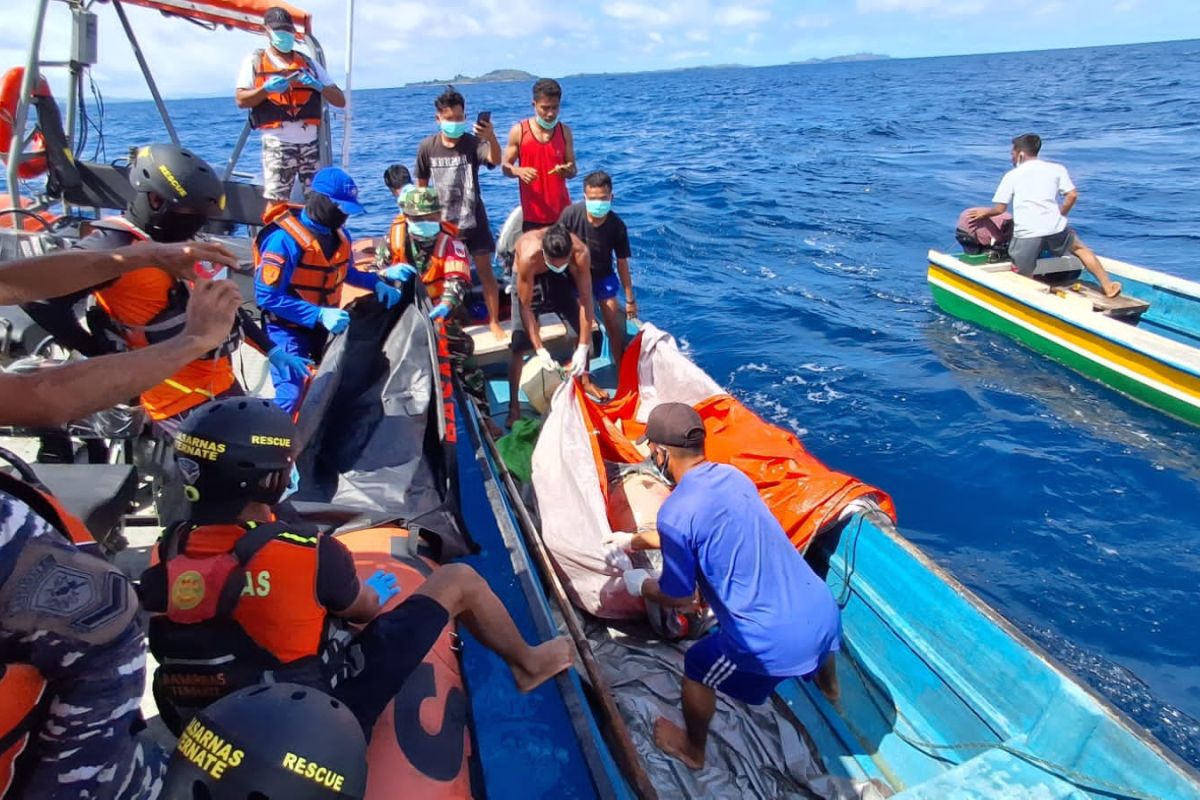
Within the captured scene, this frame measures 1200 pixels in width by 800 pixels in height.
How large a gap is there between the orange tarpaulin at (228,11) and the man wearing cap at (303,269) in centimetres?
289

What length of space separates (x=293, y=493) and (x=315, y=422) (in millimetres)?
383

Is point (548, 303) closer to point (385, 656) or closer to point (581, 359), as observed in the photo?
point (581, 359)

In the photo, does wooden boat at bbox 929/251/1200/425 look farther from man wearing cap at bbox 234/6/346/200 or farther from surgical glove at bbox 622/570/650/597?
man wearing cap at bbox 234/6/346/200

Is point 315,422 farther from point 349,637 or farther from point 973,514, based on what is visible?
point 973,514

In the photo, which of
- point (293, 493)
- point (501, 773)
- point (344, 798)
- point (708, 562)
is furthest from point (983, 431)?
point (344, 798)

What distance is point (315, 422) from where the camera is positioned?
3.76 metres

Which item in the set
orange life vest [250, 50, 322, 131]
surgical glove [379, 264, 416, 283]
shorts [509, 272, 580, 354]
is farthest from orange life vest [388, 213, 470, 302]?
orange life vest [250, 50, 322, 131]

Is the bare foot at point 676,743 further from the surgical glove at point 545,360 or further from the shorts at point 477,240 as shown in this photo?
the shorts at point 477,240

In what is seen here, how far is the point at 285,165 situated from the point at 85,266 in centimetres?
451

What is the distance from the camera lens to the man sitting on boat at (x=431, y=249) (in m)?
5.18

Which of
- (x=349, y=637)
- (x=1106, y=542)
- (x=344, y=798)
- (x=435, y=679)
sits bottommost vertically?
(x=1106, y=542)

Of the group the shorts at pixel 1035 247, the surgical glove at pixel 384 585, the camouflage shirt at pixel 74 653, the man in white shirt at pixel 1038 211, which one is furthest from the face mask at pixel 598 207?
the shorts at pixel 1035 247

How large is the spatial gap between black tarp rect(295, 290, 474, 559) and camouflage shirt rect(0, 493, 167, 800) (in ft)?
5.96

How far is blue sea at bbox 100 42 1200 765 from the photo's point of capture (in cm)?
461
